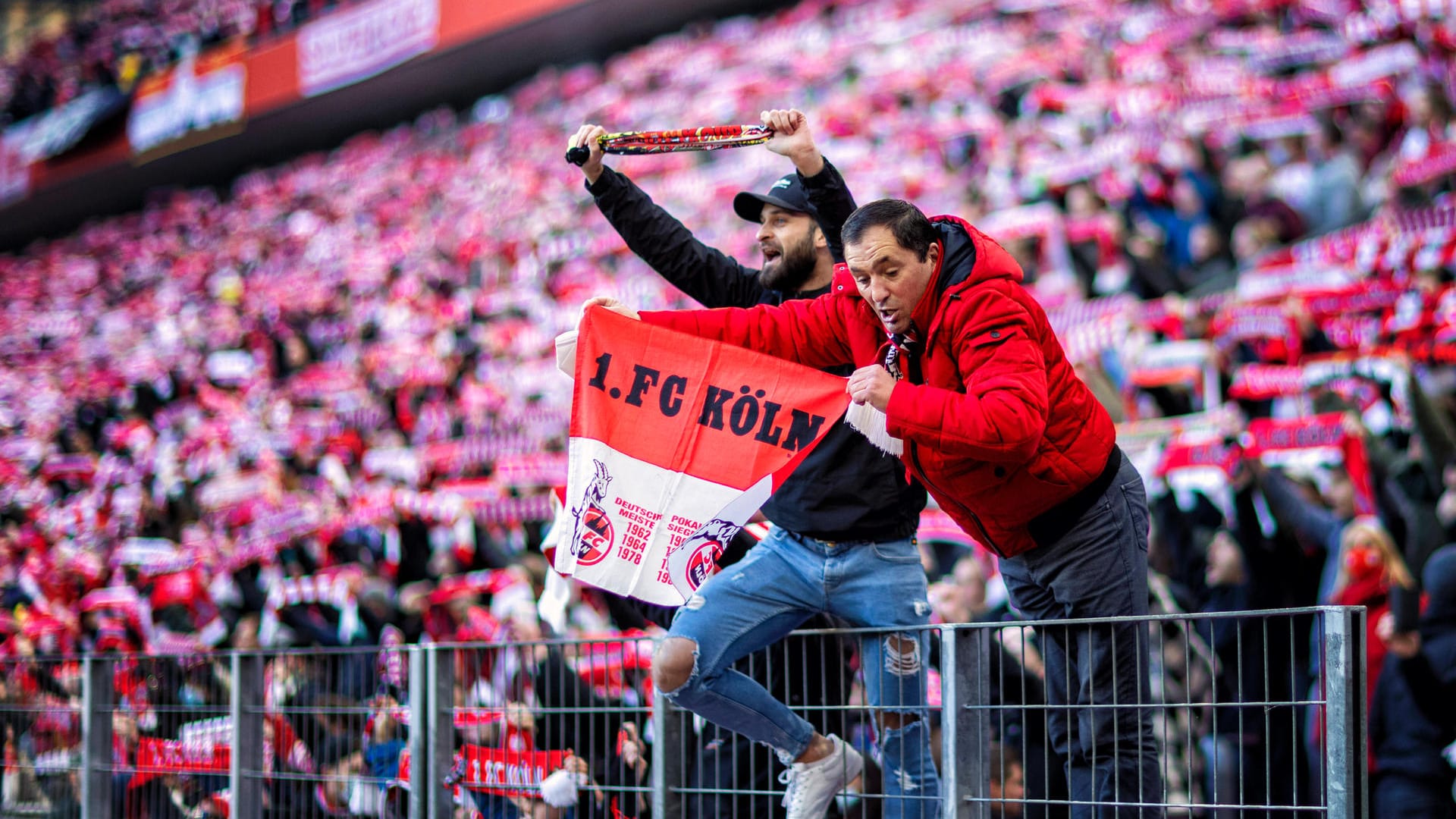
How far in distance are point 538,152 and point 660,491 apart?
1627cm

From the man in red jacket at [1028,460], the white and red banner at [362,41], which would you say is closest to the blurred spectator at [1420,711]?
the man in red jacket at [1028,460]

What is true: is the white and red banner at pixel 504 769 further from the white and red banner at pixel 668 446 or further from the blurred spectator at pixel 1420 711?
the blurred spectator at pixel 1420 711

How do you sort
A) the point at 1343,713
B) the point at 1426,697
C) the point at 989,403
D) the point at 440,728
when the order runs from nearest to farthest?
the point at 1343,713 < the point at 989,403 < the point at 440,728 < the point at 1426,697

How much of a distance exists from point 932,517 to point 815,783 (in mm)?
3503

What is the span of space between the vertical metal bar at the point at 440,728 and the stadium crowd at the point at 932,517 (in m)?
0.25

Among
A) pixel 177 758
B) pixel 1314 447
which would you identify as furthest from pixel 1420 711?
pixel 177 758

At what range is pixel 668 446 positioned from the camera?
3.82 metres

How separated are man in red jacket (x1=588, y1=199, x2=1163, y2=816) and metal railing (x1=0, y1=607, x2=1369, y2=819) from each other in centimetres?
2

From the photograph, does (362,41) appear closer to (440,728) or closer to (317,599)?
(317,599)

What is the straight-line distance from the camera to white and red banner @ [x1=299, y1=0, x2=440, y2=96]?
22.6m

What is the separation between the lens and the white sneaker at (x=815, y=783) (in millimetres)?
3627

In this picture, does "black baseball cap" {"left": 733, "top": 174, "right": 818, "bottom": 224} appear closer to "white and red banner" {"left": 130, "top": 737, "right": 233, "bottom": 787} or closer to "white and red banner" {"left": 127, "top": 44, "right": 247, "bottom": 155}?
"white and red banner" {"left": 130, "top": 737, "right": 233, "bottom": 787}

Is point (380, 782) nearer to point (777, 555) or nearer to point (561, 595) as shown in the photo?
point (561, 595)

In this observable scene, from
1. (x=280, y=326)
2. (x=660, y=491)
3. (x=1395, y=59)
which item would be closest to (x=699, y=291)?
(x=660, y=491)
